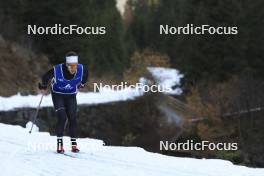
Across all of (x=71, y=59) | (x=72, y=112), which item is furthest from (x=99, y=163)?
(x=71, y=59)

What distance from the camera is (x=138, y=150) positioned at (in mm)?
11914

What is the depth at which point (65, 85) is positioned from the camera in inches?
423

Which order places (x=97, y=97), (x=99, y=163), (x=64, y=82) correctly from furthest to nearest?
(x=97, y=97) → (x=64, y=82) → (x=99, y=163)

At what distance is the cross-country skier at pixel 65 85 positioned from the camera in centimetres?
1062

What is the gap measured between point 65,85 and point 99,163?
174cm

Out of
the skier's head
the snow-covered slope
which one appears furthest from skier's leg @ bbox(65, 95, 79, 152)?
the skier's head

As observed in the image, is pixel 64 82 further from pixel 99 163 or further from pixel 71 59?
pixel 99 163

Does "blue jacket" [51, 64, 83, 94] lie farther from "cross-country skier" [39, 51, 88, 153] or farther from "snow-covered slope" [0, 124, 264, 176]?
"snow-covered slope" [0, 124, 264, 176]

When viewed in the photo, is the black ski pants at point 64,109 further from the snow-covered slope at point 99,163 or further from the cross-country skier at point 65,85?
the snow-covered slope at point 99,163

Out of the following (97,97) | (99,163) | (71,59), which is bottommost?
(99,163)

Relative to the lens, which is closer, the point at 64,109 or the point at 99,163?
the point at 99,163

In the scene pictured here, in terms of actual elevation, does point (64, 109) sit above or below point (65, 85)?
below

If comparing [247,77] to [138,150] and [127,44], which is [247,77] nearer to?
[138,150]

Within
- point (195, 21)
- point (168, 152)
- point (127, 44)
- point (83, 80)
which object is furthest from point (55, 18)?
point (127, 44)
